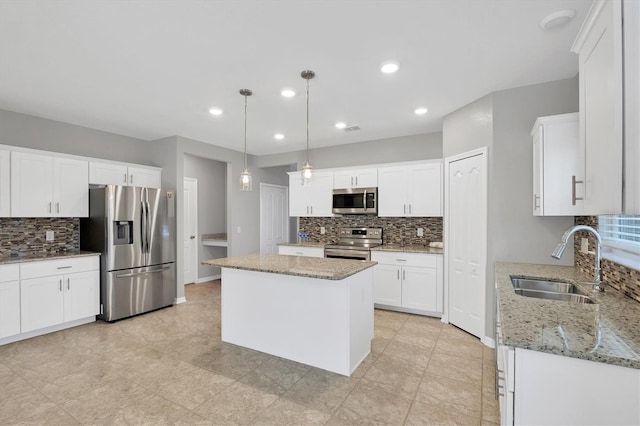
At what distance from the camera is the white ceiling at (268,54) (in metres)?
1.91

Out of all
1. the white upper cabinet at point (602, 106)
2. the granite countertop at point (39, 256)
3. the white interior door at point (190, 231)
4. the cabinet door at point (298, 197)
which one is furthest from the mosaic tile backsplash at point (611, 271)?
the white interior door at point (190, 231)

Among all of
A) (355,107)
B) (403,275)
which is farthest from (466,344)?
(355,107)

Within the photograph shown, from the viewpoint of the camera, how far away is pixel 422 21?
2004mm

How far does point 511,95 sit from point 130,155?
17.6ft

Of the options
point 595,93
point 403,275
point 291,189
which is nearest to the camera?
point 595,93

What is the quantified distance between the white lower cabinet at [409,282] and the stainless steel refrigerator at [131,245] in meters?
3.14

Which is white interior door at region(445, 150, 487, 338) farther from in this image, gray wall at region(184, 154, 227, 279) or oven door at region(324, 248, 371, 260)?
gray wall at region(184, 154, 227, 279)

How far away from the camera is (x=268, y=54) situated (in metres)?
2.41

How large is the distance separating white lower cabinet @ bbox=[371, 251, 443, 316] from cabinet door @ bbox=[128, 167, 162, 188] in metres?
3.62

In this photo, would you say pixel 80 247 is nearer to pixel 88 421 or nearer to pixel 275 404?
pixel 88 421

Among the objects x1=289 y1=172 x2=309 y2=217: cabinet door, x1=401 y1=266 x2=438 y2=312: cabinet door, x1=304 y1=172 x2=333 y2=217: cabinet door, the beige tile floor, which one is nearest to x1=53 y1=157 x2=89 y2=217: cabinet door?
the beige tile floor

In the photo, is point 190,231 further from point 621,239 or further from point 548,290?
point 621,239

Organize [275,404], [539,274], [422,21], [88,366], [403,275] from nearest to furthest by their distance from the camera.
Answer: [422,21] → [275,404] → [539,274] → [88,366] → [403,275]

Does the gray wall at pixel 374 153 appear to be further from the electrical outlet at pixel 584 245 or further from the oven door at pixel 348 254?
the electrical outlet at pixel 584 245
